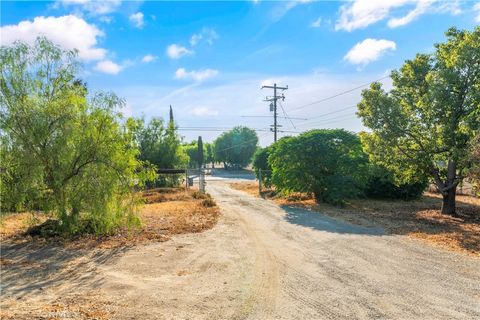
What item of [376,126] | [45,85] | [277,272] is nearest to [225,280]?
[277,272]

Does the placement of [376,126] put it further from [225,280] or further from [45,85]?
[45,85]

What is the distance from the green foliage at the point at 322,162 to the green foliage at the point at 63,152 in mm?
8677

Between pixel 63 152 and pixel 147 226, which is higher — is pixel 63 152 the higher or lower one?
the higher one

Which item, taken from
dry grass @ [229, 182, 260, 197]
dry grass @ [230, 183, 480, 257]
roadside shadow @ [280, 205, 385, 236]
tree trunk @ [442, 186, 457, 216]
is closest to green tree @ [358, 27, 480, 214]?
tree trunk @ [442, 186, 457, 216]

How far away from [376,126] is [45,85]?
40.5 ft

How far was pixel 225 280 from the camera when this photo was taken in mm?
7305

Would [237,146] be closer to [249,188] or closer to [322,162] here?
[249,188]

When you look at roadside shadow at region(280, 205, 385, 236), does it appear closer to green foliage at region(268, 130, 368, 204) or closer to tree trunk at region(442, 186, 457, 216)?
green foliage at region(268, 130, 368, 204)

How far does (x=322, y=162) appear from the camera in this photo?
60.8 ft

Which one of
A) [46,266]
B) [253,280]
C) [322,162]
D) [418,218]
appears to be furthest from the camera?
[322,162]

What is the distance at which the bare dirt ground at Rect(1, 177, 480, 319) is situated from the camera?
578 centimetres

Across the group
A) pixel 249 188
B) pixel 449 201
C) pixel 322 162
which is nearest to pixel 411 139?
pixel 449 201

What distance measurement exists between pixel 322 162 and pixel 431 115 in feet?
19.5

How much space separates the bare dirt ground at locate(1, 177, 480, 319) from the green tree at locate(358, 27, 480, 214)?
455 cm
